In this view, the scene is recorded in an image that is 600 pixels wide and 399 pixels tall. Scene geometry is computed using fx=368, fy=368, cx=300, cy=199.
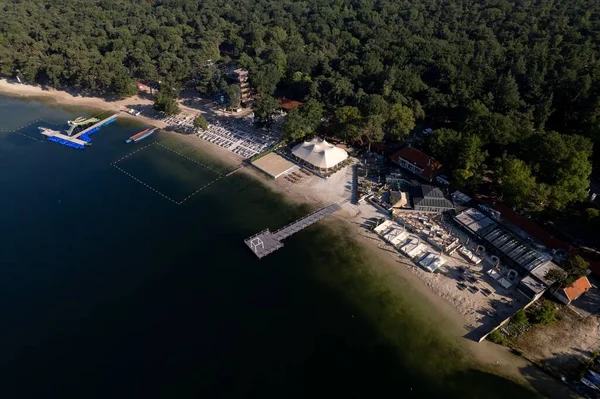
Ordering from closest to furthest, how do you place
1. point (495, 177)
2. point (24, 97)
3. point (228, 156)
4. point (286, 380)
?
point (286, 380), point (495, 177), point (228, 156), point (24, 97)

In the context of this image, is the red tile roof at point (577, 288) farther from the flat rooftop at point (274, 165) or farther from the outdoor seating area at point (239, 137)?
the outdoor seating area at point (239, 137)

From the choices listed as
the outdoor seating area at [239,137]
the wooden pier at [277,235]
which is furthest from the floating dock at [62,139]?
the wooden pier at [277,235]

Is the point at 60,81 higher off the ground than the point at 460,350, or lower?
higher

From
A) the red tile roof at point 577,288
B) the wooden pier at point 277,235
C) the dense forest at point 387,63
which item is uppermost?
the dense forest at point 387,63

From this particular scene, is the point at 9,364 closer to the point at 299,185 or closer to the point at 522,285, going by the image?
the point at 299,185

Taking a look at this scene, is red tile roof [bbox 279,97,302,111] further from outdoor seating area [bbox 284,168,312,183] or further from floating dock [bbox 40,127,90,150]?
floating dock [bbox 40,127,90,150]

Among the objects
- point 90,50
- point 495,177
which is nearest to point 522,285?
point 495,177
